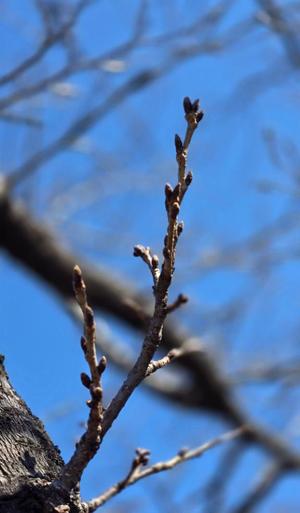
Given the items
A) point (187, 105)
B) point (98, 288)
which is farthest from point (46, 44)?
point (98, 288)

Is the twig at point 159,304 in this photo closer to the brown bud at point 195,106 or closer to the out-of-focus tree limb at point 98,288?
the brown bud at point 195,106

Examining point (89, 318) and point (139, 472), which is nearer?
point (89, 318)

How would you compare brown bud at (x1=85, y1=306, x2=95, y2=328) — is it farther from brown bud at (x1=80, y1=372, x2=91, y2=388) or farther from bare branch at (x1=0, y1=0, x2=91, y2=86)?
bare branch at (x1=0, y1=0, x2=91, y2=86)

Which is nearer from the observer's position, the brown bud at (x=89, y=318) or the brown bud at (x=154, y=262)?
the brown bud at (x=89, y=318)

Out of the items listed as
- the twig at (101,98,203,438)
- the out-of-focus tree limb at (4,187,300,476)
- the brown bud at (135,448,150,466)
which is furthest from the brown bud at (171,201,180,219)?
the out-of-focus tree limb at (4,187,300,476)

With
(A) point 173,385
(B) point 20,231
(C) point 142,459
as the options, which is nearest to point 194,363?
(A) point 173,385

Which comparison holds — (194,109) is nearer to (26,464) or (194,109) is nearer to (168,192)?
(168,192)

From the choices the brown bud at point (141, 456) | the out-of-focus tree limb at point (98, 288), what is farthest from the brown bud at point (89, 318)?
the out-of-focus tree limb at point (98, 288)

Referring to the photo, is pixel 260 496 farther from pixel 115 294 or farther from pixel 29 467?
pixel 29 467
